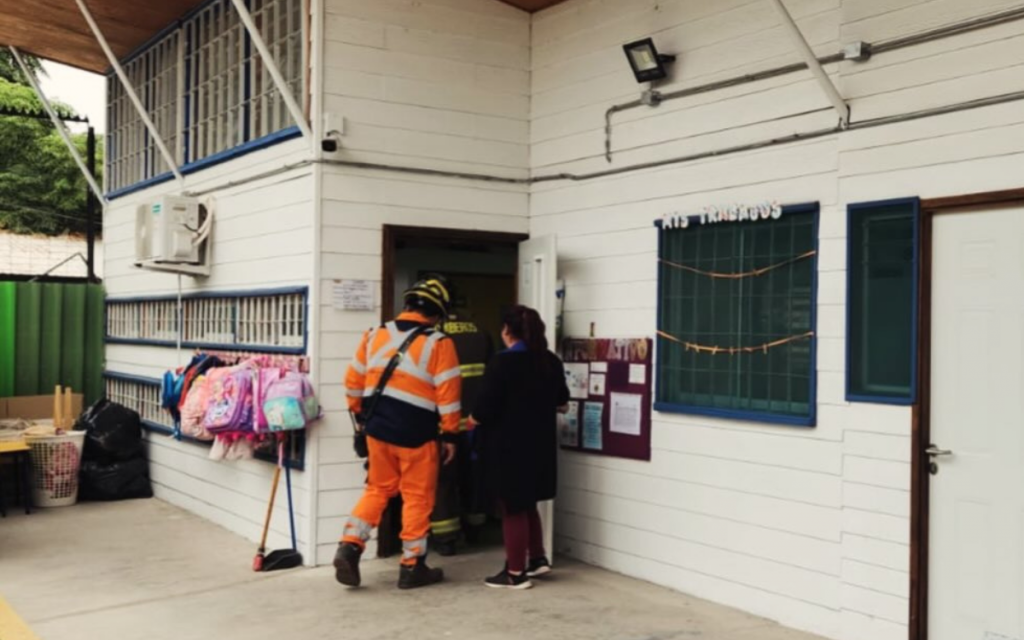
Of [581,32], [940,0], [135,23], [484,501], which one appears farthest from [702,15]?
[135,23]

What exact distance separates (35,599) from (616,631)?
3174 millimetres

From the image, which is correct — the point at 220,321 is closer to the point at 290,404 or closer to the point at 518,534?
the point at 290,404

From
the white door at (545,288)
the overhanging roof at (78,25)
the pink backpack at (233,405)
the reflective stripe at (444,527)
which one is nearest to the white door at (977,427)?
the white door at (545,288)

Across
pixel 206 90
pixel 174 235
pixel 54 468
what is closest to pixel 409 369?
pixel 174 235

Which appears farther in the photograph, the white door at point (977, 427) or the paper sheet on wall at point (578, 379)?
the paper sheet on wall at point (578, 379)

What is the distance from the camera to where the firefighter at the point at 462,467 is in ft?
21.2

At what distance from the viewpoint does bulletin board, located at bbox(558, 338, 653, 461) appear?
6.06m

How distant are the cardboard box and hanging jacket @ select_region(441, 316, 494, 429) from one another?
14.8 feet

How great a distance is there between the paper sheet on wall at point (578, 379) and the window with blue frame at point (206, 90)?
2400mm

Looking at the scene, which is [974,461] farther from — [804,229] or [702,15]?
[702,15]

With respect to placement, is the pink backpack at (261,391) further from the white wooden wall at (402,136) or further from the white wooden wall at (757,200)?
the white wooden wall at (757,200)

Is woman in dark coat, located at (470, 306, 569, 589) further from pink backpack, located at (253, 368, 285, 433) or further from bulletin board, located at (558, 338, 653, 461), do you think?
pink backpack, located at (253, 368, 285, 433)

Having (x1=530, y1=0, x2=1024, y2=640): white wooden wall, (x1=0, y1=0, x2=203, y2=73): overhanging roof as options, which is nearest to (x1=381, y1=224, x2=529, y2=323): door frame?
(x1=530, y1=0, x2=1024, y2=640): white wooden wall

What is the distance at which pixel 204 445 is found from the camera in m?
7.82
